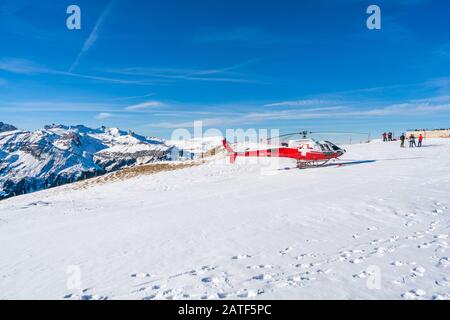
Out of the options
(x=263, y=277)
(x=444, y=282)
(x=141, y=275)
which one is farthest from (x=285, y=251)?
(x=141, y=275)

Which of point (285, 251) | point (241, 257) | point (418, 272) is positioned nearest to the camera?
point (418, 272)

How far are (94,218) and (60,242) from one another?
491 cm

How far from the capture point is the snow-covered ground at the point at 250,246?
328 inches

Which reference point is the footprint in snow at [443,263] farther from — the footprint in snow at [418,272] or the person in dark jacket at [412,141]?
the person in dark jacket at [412,141]

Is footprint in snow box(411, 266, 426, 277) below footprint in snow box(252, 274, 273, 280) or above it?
above

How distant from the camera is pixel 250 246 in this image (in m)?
11.5

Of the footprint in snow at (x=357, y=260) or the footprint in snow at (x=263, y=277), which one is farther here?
the footprint in snow at (x=357, y=260)

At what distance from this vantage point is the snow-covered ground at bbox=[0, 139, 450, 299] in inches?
328

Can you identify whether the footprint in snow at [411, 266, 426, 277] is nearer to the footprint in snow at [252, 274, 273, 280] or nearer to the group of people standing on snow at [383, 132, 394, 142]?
the footprint in snow at [252, 274, 273, 280]

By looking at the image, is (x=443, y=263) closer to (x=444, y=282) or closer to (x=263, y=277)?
(x=444, y=282)

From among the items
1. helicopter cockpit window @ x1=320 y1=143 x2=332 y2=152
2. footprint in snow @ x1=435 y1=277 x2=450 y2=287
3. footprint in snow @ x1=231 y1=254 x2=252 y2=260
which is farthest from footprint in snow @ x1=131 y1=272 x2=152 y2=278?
helicopter cockpit window @ x1=320 y1=143 x2=332 y2=152

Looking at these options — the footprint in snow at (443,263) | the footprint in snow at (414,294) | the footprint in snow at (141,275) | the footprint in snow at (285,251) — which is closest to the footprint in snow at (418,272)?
the footprint in snow at (443,263)

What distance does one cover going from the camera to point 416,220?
13438 mm
